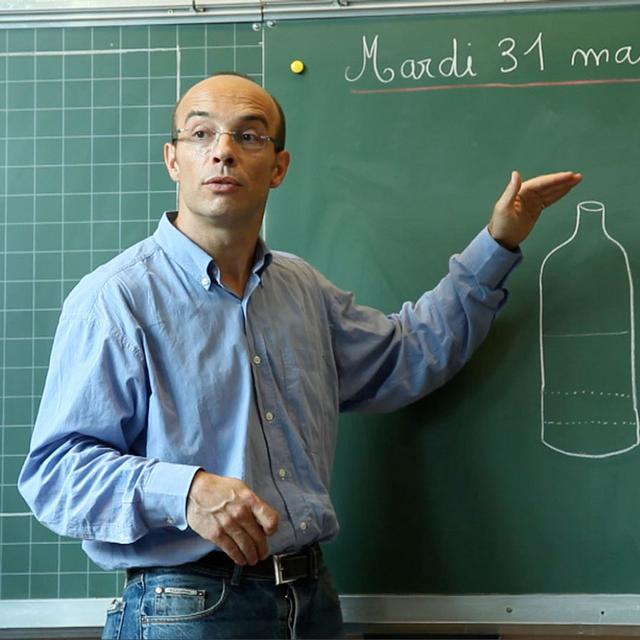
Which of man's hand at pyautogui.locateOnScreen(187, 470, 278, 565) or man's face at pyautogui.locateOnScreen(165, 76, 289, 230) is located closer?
man's hand at pyautogui.locateOnScreen(187, 470, 278, 565)

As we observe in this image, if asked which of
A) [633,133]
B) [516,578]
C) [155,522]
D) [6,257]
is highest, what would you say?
[633,133]

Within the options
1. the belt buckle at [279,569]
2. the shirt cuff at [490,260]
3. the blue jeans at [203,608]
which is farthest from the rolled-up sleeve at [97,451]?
the shirt cuff at [490,260]

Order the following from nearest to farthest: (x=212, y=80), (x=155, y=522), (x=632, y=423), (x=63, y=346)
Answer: (x=155, y=522) < (x=63, y=346) < (x=212, y=80) < (x=632, y=423)

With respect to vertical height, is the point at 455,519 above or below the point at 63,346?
below

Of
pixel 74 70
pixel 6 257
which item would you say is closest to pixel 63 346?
pixel 6 257

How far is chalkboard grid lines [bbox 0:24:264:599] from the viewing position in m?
2.29

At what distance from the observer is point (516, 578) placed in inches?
86.9

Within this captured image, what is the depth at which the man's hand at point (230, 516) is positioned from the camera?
5.41ft

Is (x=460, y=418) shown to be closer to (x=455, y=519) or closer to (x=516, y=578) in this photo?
(x=455, y=519)

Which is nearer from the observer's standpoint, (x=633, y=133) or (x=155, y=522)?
(x=155, y=522)

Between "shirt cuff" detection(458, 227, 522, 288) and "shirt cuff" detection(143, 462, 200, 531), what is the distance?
0.77 metres

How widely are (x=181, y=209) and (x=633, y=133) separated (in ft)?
3.27

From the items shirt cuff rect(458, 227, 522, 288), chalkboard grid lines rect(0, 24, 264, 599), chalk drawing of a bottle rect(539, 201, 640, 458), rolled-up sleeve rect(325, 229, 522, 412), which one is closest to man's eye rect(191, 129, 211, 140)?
chalkboard grid lines rect(0, 24, 264, 599)

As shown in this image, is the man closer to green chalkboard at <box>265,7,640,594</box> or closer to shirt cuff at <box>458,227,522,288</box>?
shirt cuff at <box>458,227,522,288</box>
